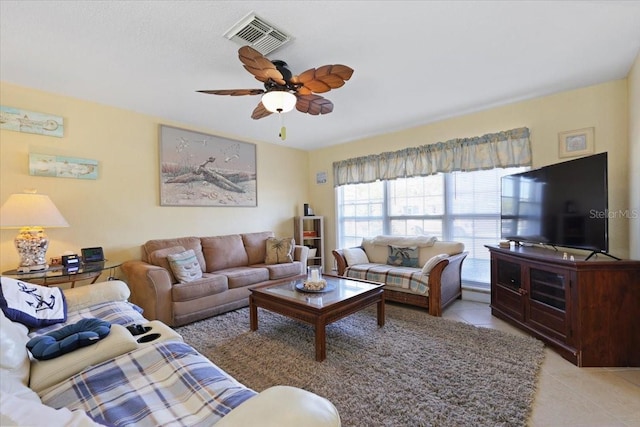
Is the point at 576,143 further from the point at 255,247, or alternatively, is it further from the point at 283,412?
the point at 255,247

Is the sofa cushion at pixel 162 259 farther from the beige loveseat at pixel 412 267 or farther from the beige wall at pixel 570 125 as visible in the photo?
the beige wall at pixel 570 125

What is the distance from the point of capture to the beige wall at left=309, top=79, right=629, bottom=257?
269 centimetres

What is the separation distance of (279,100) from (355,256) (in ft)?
8.18

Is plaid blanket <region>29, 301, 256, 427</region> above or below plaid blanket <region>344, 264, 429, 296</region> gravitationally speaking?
above

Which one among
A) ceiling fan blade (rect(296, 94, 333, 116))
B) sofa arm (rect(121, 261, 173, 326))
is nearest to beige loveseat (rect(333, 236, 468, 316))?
ceiling fan blade (rect(296, 94, 333, 116))

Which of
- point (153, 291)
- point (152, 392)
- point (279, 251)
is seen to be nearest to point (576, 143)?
point (279, 251)

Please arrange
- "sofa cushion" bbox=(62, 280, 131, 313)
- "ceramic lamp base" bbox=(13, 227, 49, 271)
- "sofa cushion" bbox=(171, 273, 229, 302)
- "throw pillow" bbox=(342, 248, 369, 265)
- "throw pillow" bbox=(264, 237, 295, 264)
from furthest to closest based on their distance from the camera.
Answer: "throw pillow" bbox=(264, 237, 295, 264) < "throw pillow" bbox=(342, 248, 369, 265) < "sofa cushion" bbox=(171, 273, 229, 302) < "ceramic lamp base" bbox=(13, 227, 49, 271) < "sofa cushion" bbox=(62, 280, 131, 313)

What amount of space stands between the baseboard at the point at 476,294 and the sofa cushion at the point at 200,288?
10.1 ft

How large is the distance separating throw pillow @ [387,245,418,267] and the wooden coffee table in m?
1.07

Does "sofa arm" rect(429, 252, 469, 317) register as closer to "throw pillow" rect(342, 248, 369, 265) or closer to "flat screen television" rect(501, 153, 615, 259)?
"flat screen television" rect(501, 153, 615, 259)

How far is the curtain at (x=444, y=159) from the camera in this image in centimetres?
330

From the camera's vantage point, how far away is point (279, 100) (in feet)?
7.16

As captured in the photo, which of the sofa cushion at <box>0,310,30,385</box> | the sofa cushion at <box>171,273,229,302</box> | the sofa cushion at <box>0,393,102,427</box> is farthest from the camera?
the sofa cushion at <box>171,273,229,302</box>

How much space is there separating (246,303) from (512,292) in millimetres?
2975
